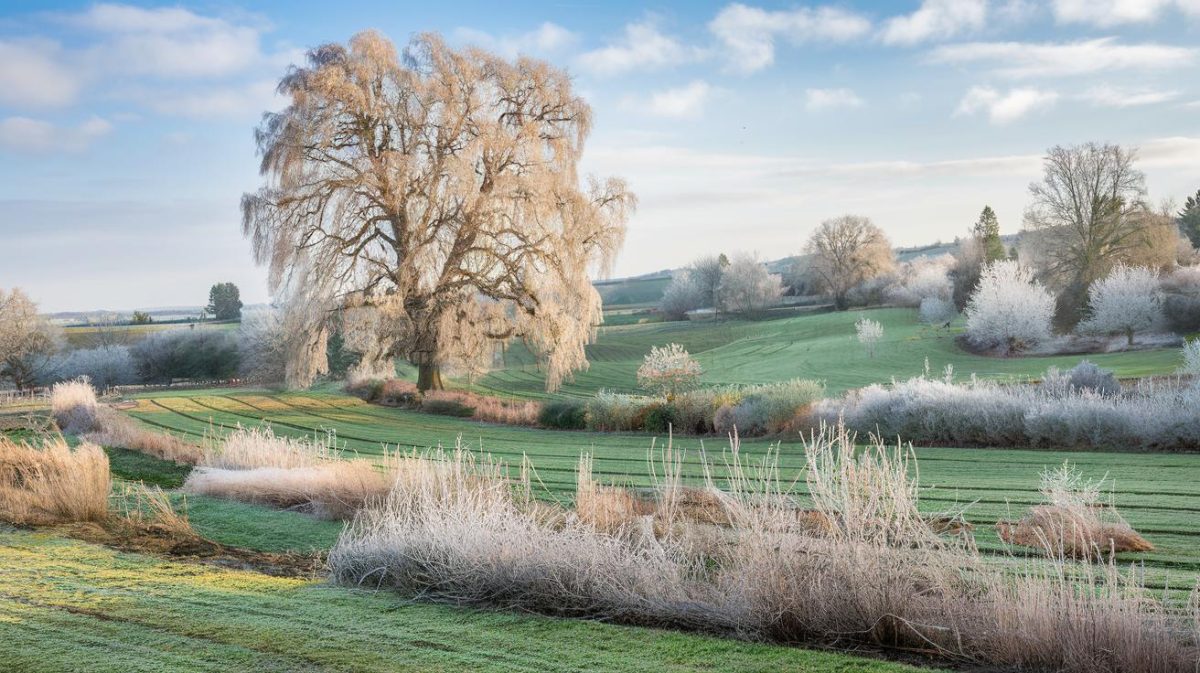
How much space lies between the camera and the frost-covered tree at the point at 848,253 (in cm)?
7025

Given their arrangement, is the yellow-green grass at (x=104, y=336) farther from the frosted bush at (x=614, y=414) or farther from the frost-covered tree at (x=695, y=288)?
the frosted bush at (x=614, y=414)

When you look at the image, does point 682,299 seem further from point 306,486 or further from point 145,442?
point 306,486

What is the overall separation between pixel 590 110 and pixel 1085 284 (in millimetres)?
31305

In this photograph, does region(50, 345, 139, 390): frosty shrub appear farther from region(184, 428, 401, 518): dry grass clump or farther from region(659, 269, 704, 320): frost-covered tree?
region(184, 428, 401, 518): dry grass clump

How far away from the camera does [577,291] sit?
30172 mm

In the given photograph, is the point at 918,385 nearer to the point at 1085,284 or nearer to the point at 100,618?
the point at 100,618

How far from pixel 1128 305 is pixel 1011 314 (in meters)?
4.85

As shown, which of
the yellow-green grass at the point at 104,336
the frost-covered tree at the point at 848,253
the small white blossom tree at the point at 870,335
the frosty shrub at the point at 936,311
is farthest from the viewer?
the frost-covered tree at the point at 848,253

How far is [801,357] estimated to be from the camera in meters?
48.2

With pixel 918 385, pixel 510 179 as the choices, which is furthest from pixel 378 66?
pixel 918 385

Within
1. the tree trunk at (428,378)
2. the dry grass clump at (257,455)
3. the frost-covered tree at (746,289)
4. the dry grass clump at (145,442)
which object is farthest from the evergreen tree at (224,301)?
the dry grass clump at (257,455)

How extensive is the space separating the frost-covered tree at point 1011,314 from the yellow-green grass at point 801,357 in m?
1.51

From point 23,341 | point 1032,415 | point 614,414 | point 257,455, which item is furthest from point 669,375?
point 23,341

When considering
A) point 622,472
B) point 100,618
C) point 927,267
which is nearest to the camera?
point 100,618
